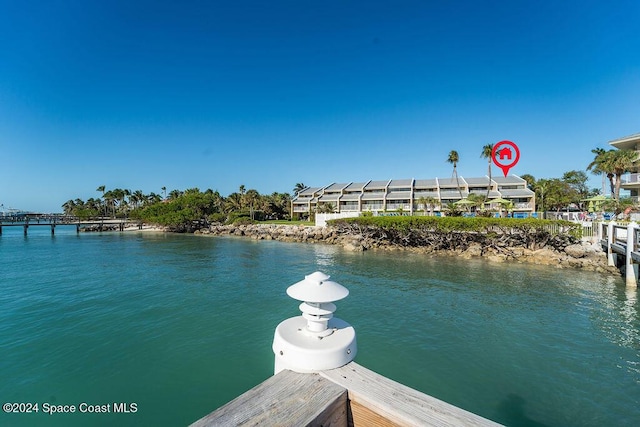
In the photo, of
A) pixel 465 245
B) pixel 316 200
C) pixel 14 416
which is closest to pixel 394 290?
pixel 14 416

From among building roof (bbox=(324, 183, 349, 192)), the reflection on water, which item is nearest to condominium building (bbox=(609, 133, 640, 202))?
the reflection on water

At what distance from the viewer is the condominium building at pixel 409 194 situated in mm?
51312

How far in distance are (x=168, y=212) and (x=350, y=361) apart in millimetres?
63079

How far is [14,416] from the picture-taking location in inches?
232

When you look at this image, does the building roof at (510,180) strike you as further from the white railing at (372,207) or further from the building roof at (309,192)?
the building roof at (309,192)

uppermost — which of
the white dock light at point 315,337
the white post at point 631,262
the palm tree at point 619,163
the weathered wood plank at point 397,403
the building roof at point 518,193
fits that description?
the palm tree at point 619,163

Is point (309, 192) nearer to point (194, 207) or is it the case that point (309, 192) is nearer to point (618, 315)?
point (194, 207)

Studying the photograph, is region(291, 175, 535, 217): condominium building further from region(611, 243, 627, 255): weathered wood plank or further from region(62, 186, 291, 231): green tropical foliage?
region(611, 243, 627, 255): weathered wood plank

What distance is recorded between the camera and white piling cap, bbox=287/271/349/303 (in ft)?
11.0

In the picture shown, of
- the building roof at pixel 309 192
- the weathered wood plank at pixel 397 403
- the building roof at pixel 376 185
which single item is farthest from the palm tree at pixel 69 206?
the weathered wood plank at pixel 397 403

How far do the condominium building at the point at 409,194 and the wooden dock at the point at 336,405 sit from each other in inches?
1888

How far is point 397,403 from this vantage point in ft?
8.76

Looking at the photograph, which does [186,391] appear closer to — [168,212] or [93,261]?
[93,261]

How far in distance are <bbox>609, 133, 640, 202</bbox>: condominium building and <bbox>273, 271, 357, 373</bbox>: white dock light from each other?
3799cm
